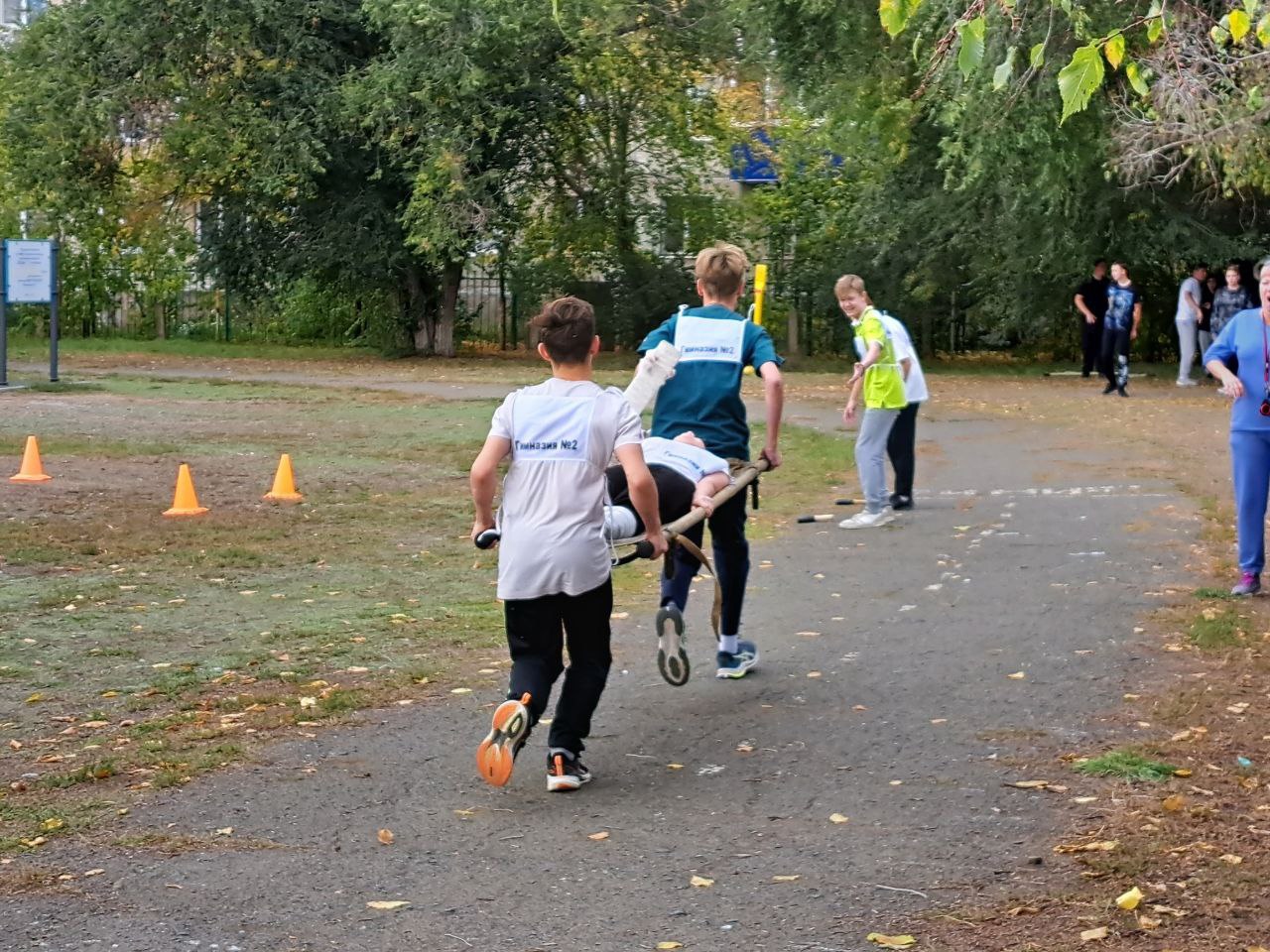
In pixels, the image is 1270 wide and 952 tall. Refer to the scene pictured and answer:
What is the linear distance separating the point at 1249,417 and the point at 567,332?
4917 millimetres

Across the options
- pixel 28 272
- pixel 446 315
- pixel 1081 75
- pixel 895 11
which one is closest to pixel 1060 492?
pixel 895 11

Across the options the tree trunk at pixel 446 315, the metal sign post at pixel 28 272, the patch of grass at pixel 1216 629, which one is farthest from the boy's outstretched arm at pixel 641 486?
the tree trunk at pixel 446 315

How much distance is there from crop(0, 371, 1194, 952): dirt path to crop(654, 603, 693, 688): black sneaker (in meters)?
0.20

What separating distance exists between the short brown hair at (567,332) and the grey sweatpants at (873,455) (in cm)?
695

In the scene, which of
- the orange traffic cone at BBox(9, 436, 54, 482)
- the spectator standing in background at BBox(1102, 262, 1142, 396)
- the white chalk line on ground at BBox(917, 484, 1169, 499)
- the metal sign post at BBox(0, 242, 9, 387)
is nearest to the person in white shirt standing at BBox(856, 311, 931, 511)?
the white chalk line on ground at BBox(917, 484, 1169, 499)

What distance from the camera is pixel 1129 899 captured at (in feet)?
15.6

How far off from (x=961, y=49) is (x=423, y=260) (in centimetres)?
2982

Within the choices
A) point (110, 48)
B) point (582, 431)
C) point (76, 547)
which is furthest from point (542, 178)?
point (582, 431)

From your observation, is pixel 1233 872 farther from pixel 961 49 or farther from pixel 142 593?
pixel 142 593

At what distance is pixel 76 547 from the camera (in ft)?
37.2

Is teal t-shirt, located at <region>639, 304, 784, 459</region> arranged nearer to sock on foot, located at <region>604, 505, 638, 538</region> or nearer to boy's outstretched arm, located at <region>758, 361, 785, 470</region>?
boy's outstretched arm, located at <region>758, 361, 785, 470</region>

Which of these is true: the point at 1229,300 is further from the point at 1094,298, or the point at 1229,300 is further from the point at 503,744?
the point at 503,744

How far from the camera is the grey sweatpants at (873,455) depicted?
12773mm

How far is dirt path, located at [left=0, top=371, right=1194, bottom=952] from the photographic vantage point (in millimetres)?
4688
